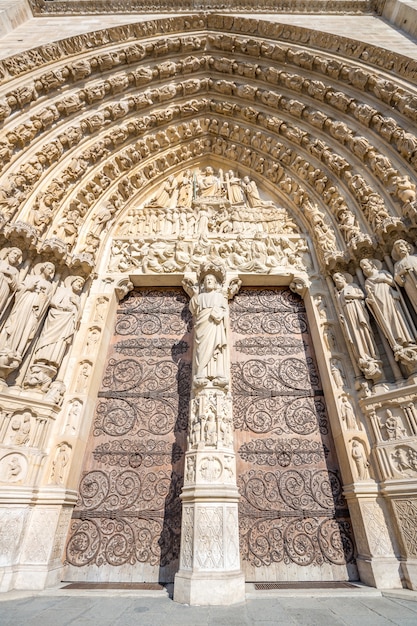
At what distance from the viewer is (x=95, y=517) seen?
3459 millimetres

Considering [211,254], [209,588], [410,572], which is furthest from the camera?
[211,254]

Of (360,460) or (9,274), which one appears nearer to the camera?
(360,460)

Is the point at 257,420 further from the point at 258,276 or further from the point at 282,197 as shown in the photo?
the point at 282,197

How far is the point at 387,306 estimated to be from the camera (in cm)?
366

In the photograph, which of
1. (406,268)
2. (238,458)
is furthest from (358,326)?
(238,458)

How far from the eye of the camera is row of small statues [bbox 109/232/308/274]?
5062 millimetres

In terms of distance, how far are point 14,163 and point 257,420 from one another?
5.24 meters

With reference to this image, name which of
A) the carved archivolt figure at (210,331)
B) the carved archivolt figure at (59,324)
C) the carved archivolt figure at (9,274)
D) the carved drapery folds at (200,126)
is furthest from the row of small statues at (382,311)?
the carved archivolt figure at (9,274)

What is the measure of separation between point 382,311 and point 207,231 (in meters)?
3.26

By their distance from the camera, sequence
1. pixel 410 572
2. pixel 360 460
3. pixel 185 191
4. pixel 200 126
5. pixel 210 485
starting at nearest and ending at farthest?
pixel 410 572
pixel 210 485
pixel 360 460
pixel 185 191
pixel 200 126

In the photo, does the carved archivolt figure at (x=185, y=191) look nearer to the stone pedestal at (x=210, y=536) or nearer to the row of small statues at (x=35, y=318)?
the row of small statues at (x=35, y=318)

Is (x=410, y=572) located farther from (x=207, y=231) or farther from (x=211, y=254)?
(x=207, y=231)

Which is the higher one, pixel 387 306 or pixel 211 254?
pixel 211 254

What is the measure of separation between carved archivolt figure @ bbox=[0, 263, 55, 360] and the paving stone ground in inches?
88.8
